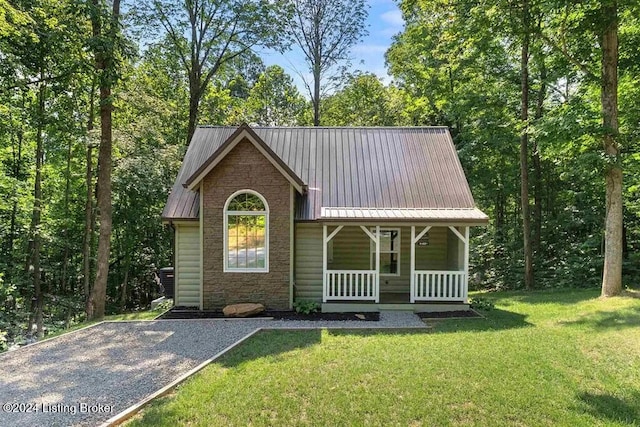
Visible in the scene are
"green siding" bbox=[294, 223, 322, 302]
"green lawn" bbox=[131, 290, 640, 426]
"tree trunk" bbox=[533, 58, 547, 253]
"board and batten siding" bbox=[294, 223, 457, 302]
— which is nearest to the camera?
"green lawn" bbox=[131, 290, 640, 426]

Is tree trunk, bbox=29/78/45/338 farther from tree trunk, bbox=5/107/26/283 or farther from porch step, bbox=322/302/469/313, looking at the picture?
porch step, bbox=322/302/469/313

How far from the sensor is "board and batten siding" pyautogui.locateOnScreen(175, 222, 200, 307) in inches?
441

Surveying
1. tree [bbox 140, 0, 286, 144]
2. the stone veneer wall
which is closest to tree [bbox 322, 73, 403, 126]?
tree [bbox 140, 0, 286, 144]

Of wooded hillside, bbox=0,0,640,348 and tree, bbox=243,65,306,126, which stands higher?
tree, bbox=243,65,306,126

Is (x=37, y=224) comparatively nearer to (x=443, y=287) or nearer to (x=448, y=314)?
(x=443, y=287)

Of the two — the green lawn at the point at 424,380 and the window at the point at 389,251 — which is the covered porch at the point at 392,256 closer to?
the window at the point at 389,251

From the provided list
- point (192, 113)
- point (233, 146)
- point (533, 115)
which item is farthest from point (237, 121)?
point (533, 115)

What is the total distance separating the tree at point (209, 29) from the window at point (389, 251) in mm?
10867

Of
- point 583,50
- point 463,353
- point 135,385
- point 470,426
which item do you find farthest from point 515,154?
point 135,385

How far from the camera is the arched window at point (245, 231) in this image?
10.8 metres

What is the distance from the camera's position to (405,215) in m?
10.6

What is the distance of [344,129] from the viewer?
14.7 metres

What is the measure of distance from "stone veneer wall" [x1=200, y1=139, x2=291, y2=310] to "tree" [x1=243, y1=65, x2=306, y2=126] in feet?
63.1

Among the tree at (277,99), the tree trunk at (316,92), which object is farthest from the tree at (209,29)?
the tree at (277,99)
